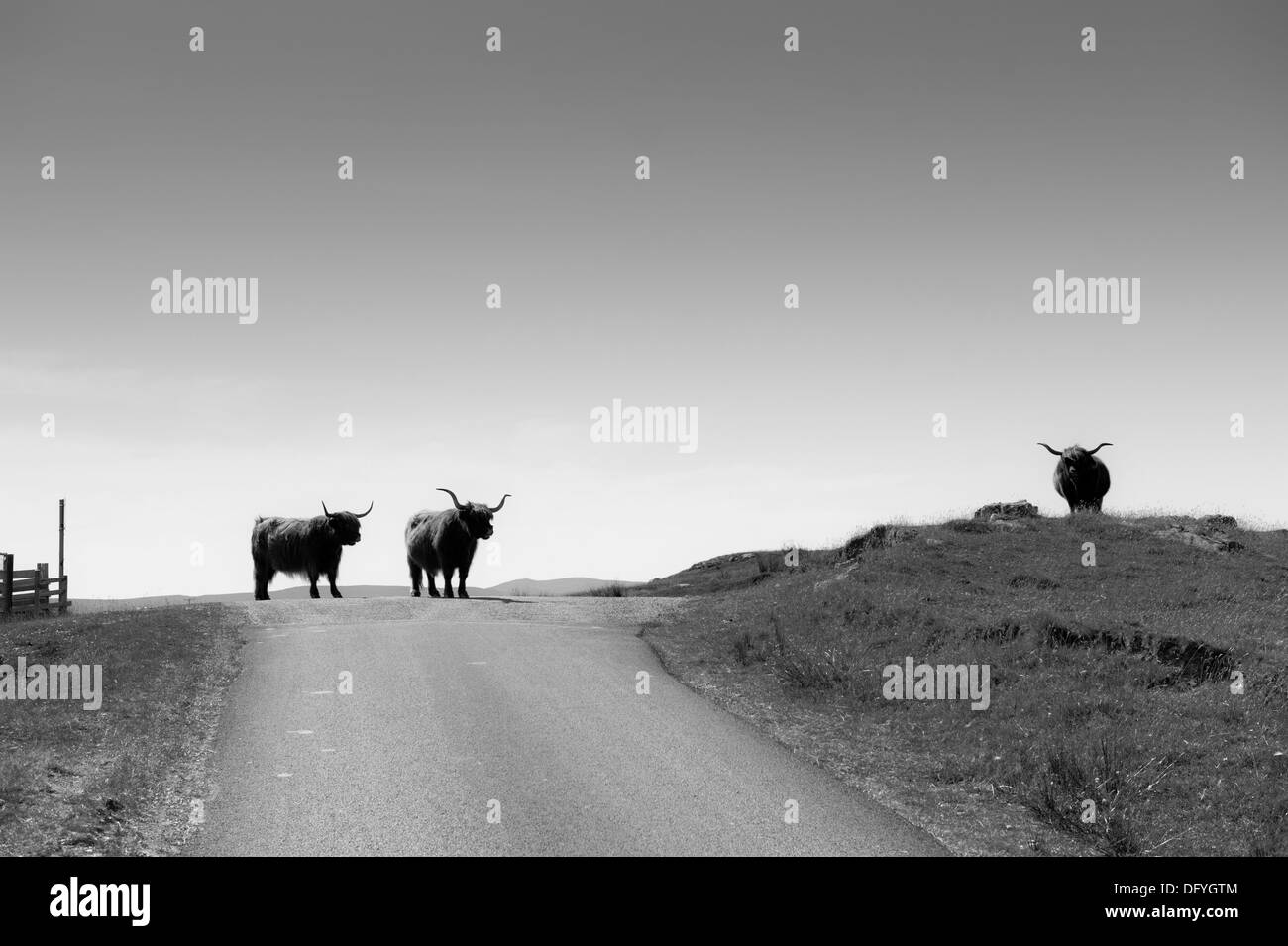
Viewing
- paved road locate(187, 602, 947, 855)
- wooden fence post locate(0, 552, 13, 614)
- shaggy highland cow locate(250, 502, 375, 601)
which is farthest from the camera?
wooden fence post locate(0, 552, 13, 614)

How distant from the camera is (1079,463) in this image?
3128 centimetres

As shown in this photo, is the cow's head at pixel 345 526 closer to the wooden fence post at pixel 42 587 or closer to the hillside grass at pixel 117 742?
the hillside grass at pixel 117 742

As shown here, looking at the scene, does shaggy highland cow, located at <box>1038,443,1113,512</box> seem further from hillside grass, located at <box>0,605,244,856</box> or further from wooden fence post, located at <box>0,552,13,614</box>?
wooden fence post, located at <box>0,552,13,614</box>

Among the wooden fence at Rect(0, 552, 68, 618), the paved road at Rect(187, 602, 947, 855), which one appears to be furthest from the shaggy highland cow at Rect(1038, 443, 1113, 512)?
the wooden fence at Rect(0, 552, 68, 618)

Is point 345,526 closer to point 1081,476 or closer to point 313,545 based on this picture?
point 313,545

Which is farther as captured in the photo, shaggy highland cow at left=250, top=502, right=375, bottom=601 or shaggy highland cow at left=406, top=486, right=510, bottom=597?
shaggy highland cow at left=250, top=502, right=375, bottom=601

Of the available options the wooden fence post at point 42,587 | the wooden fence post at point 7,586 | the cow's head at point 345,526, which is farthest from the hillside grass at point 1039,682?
the wooden fence post at point 42,587

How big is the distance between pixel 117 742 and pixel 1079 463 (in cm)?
2709

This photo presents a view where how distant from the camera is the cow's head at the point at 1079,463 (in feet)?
103

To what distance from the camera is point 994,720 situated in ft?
41.3

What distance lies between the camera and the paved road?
8.72 meters
